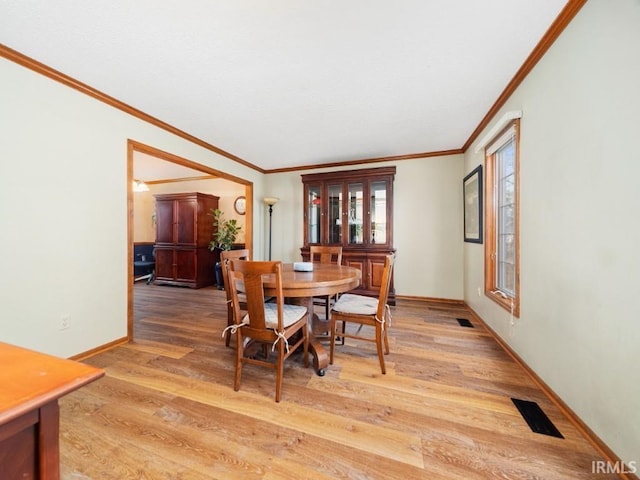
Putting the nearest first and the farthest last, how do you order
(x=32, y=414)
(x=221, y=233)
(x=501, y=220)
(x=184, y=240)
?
1. (x=32, y=414)
2. (x=501, y=220)
3. (x=184, y=240)
4. (x=221, y=233)

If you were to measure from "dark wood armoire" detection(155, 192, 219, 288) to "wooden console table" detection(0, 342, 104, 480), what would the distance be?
15.3 feet

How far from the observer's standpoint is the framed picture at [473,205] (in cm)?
299

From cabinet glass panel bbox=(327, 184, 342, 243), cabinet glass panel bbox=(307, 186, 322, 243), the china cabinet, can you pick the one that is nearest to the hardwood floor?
the china cabinet

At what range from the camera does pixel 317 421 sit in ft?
4.73

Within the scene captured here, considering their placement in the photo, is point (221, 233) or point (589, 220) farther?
point (221, 233)

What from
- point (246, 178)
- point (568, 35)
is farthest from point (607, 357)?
point (246, 178)

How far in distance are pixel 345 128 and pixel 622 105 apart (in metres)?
2.25

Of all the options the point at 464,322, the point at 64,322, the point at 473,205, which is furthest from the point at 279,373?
the point at 473,205

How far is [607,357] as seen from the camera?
118 centimetres

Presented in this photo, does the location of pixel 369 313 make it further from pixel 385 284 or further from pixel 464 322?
pixel 464 322

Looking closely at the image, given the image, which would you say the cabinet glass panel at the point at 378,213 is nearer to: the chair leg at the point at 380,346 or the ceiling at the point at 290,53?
the ceiling at the point at 290,53

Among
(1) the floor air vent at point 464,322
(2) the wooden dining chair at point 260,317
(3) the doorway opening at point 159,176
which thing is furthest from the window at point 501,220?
(3) the doorway opening at point 159,176

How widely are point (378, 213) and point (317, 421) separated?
9.75 feet

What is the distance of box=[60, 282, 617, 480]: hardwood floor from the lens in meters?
1.16
